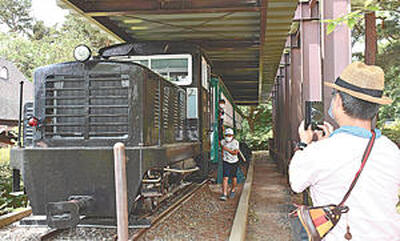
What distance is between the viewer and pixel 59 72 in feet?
17.0

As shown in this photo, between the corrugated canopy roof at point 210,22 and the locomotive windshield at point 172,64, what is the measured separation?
1.32 meters

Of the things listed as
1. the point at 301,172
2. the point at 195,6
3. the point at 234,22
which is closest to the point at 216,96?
the point at 234,22

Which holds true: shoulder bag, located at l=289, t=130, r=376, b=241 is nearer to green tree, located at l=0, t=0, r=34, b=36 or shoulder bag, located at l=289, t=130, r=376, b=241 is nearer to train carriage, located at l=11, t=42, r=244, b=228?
train carriage, located at l=11, t=42, r=244, b=228

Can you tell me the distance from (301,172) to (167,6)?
742 cm

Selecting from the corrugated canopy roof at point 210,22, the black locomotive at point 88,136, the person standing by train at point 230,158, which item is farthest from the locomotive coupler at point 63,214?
the person standing by train at point 230,158

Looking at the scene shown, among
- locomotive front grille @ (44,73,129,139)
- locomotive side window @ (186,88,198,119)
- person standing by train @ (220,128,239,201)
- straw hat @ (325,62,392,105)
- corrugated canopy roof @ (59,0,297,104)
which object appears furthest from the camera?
person standing by train @ (220,128,239,201)

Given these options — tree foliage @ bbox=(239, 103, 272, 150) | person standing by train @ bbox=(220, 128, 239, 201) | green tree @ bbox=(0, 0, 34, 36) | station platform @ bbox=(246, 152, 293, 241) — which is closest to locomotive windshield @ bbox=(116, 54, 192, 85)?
person standing by train @ bbox=(220, 128, 239, 201)

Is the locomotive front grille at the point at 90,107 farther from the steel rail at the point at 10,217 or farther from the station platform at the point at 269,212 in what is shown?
the station platform at the point at 269,212

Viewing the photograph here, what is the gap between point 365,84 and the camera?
6.34 feet

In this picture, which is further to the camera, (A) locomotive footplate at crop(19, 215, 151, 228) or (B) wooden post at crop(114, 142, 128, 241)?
(A) locomotive footplate at crop(19, 215, 151, 228)

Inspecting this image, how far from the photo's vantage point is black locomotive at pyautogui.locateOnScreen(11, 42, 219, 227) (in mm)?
4793

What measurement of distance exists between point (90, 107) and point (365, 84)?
151 inches

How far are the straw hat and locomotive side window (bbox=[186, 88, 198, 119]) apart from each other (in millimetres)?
6028

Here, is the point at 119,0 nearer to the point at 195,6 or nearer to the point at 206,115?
the point at 195,6
